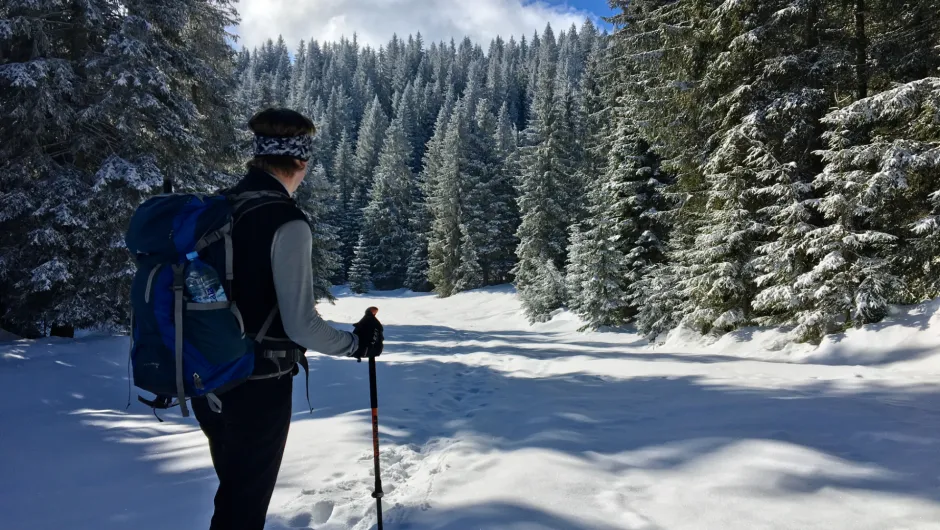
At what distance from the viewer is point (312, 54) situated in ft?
403

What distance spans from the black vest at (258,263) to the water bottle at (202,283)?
10 centimetres

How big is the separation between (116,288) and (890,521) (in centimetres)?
1233

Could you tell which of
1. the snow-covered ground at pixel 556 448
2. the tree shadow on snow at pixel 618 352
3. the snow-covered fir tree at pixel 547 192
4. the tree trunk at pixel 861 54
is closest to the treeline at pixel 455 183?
the snow-covered fir tree at pixel 547 192

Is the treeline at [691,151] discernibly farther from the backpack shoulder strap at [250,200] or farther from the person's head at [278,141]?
the backpack shoulder strap at [250,200]

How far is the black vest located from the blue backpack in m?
0.05

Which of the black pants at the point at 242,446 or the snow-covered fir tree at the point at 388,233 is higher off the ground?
the snow-covered fir tree at the point at 388,233

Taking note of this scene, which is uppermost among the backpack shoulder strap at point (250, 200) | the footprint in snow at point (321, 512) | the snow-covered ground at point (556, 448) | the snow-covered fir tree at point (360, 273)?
the snow-covered fir tree at point (360, 273)

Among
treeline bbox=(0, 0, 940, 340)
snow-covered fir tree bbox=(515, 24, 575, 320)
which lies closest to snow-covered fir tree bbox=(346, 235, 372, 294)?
snow-covered fir tree bbox=(515, 24, 575, 320)

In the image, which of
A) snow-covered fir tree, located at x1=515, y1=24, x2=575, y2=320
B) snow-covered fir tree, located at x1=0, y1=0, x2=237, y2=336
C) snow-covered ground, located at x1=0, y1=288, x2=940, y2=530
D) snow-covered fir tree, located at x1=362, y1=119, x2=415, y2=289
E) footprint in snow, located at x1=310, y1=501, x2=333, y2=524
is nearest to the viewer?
snow-covered ground, located at x1=0, y1=288, x2=940, y2=530

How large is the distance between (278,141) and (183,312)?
896 millimetres

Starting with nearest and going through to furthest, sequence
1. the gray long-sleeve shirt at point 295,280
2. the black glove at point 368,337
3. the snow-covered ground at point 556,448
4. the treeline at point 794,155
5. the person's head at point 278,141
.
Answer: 1. the gray long-sleeve shirt at point 295,280
2. the person's head at point 278,141
3. the black glove at point 368,337
4. the snow-covered ground at point 556,448
5. the treeline at point 794,155

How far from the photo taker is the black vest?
2232 millimetres

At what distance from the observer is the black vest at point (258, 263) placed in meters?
2.23

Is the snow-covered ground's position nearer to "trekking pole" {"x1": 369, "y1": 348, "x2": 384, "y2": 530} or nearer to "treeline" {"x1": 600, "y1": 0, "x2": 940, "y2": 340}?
"trekking pole" {"x1": 369, "y1": 348, "x2": 384, "y2": 530}
